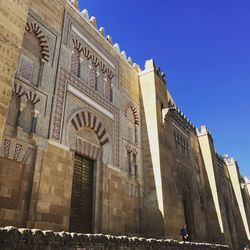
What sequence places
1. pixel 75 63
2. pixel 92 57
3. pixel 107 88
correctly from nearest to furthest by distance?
1. pixel 75 63
2. pixel 92 57
3. pixel 107 88

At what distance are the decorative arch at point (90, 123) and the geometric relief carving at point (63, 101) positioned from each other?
1.52 feet

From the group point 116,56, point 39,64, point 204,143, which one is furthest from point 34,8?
point 204,143

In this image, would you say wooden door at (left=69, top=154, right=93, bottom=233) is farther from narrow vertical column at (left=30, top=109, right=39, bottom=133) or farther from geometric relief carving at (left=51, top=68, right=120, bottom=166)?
narrow vertical column at (left=30, top=109, right=39, bottom=133)

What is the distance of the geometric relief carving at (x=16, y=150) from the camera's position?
470cm

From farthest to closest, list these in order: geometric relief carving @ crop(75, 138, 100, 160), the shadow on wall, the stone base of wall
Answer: the shadow on wall, geometric relief carving @ crop(75, 138, 100, 160), the stone base of wall

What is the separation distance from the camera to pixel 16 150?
4.89m

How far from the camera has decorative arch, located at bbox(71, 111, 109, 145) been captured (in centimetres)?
652

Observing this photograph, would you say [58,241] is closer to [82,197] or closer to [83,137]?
[82,197]

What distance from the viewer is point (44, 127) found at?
18.3 ft

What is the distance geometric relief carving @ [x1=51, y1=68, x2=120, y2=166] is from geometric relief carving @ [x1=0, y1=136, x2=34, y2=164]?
28.2 inches

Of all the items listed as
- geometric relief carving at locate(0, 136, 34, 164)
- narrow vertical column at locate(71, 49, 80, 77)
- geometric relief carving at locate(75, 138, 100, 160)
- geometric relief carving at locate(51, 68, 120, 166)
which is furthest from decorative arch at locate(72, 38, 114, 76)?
geometric relief carving at locate(0, 136, 34, 164)

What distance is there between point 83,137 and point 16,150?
2.03m

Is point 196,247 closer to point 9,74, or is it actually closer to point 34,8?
point 9,74

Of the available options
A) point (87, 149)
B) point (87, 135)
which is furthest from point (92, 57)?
point (87, 149)
